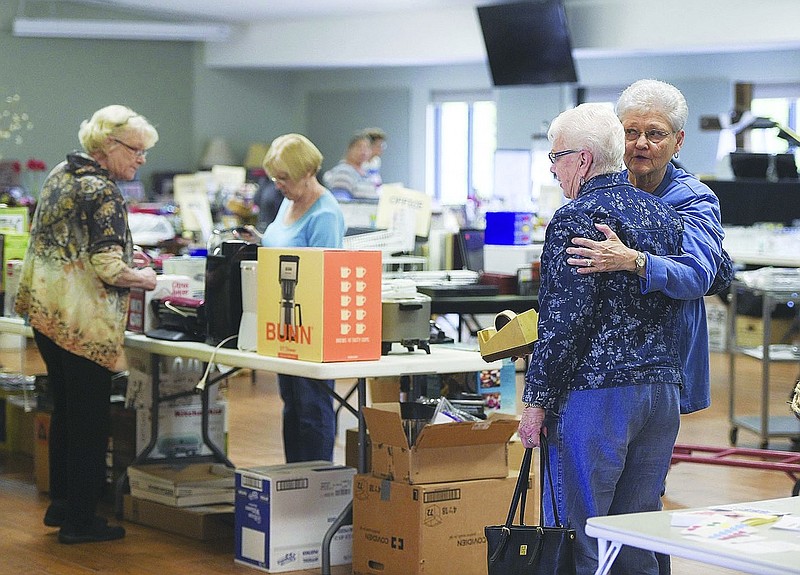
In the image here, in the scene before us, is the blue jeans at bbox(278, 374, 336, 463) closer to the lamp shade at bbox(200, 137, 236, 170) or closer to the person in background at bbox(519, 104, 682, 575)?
the person in background at bbox(519, 104, 682, 575)

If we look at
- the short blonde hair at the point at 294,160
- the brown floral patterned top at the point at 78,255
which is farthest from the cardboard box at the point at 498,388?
the brown floral patterned top at the point at 78,255

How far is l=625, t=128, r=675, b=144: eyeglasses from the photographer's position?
2.97m

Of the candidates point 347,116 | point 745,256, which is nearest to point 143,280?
point 745,256

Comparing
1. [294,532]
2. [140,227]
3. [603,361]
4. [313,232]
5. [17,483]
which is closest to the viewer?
[603,361]

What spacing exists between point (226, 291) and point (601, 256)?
1926 millimetres

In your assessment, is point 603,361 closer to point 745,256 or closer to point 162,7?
point 745,256

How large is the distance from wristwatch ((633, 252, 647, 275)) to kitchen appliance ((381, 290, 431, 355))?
1421mm

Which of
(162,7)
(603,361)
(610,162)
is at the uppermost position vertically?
(162,7)

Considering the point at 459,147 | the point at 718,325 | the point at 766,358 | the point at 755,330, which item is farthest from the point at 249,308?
the point at 459,147

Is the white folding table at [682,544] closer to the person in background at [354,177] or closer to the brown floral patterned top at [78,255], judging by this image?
the brown floral patterned top at [78,255]

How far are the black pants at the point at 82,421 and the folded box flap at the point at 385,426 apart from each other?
101 cm

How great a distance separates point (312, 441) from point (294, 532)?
634 millimetres

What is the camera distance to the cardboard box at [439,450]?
12.3 feet

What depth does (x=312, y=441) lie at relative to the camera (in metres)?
4.69
